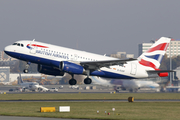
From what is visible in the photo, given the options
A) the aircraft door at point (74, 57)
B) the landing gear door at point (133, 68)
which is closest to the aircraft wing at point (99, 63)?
the aircraft door at point (74, 57)

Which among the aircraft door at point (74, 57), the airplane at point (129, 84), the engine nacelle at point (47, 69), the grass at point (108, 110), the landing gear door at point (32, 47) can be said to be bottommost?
the grass at point (108, 110)

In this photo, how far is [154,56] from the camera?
6378cm

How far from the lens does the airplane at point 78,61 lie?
169 feet

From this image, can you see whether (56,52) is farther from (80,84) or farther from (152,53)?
(80,84)

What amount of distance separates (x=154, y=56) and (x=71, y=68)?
19328 mm

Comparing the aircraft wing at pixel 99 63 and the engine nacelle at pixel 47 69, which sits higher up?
the aircraft wing at pixel 99 63

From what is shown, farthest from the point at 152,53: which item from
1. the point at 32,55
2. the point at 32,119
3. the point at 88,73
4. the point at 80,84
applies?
the point at 80,84

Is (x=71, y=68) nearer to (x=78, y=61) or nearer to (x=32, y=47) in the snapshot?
(x=78, y=61)

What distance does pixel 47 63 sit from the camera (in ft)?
172

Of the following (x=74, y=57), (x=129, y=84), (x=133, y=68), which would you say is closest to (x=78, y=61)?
(x=74, y=57)

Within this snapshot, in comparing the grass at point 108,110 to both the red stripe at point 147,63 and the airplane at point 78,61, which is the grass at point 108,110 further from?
the red stripe at point 147,63

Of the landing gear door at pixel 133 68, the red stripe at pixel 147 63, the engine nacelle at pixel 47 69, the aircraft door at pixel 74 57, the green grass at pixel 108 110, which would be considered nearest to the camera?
the green grass at pixel 108 110

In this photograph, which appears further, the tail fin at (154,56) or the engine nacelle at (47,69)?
the tail fin at (154,56)

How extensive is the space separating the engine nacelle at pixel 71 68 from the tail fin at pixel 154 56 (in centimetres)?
1403
